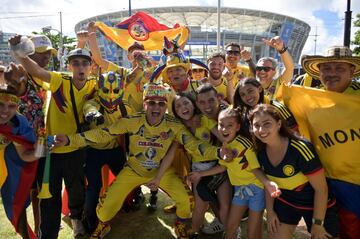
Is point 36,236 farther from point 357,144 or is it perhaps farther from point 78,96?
point 357,144

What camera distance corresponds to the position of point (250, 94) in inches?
134

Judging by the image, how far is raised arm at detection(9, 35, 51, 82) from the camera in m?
3.29

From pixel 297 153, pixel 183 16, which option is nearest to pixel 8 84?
pixel 297 153

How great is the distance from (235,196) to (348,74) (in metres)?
1.63

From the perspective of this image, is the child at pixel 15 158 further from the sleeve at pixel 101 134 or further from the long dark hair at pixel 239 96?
the long dark hair at pixel 239 96

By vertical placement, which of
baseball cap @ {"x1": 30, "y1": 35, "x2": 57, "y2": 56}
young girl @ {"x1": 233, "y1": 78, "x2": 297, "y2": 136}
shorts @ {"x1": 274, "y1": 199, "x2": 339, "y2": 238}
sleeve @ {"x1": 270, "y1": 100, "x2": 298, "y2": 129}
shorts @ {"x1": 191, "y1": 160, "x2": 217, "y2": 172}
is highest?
baseball cap @ {"x1": 30, "y1": 35, "x2": 57, "y2": 56}

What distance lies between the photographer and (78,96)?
3672 millimetres

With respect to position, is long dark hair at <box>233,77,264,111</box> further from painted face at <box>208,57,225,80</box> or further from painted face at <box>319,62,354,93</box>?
painted face at <box>208,57,225,80</box>

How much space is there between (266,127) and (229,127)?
0.54 meters

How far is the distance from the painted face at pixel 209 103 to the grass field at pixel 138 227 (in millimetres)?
1577

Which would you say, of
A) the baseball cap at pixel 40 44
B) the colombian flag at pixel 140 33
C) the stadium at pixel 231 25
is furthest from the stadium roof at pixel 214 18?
the baseball cap at pixel 40 44

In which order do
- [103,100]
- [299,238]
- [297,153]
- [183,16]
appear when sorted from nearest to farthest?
1. [297,153]
2. [103,100]
3. [299,238]
4. [183,16]

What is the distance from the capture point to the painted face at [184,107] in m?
3.80

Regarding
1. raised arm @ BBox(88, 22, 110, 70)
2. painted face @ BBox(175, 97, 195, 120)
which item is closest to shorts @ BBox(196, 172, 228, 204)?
painted face @ BBox(175, 97, 195, 120)
